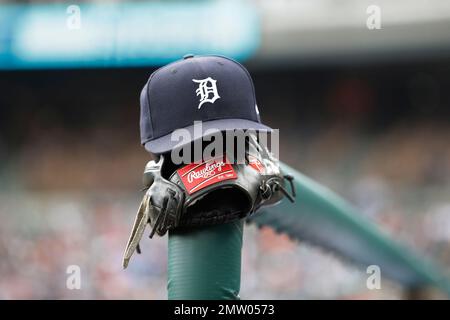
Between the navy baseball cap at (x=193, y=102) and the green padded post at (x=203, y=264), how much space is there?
138mm

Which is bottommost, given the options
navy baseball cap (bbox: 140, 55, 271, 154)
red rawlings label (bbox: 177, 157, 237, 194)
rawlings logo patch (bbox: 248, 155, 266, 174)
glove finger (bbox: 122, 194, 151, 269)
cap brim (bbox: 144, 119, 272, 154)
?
glove finger (bbox: 122, 194, 151, 269)

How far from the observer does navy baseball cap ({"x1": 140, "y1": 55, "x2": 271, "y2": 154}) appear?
117 centimetres

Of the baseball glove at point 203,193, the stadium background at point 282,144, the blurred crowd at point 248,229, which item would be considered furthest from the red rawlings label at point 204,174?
the stadium background at point 282,144

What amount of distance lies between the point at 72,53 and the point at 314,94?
337cm

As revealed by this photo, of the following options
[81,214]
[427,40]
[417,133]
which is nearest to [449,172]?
[417,133]

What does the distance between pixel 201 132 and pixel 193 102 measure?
0.06m

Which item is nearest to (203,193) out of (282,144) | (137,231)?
(137,231)

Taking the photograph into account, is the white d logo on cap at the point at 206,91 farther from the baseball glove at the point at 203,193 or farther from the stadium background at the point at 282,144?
the stadium background at the point at 282,144

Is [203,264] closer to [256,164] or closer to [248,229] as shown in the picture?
[256,164]

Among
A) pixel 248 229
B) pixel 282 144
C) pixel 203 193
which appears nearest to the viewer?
pixel 203 193

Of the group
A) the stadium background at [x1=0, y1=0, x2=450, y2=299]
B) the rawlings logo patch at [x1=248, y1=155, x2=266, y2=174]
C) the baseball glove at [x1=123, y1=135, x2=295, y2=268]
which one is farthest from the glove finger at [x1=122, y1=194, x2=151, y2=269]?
the stadium background at [x1=0, y1=0, x2=450, y2=299]

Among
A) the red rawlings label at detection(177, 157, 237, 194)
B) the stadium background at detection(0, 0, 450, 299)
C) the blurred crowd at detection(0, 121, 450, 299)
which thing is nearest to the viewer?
the red rawlings label at detection(177, 157, 237, 194)

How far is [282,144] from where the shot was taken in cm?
1038

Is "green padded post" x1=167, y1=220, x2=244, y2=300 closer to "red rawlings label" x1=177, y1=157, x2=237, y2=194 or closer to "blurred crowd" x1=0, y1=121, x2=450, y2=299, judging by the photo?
"red rawlings label" x1=177, y1=157, x2=237, y2=194
